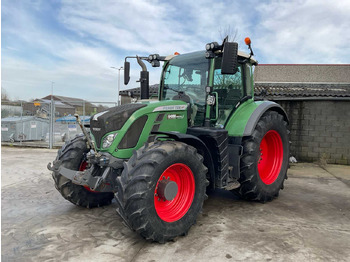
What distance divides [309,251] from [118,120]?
2.43 meters

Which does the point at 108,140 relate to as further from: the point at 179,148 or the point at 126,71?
the point at 126,71

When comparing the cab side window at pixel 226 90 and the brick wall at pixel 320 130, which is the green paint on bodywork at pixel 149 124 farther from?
the brick wall at pixel 320 130

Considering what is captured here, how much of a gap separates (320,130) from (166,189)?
7.18 m

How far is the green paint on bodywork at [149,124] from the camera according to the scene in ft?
10.6

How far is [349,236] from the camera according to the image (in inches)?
127

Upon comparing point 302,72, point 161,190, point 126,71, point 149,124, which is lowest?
point 161,190

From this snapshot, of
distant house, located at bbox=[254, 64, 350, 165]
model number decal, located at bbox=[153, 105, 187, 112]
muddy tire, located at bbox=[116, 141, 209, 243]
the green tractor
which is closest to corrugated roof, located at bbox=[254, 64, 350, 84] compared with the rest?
distant house, located at bbox=[254, 64, 350, 165]

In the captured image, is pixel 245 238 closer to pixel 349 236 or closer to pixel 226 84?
pixel 349 236

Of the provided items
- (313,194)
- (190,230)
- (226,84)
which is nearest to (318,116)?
(313,194)

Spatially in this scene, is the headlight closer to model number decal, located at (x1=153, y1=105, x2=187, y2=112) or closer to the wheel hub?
model number decal, located at (x1=153, y1=105, x2=187, y2=112)

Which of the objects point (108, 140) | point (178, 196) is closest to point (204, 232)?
point (178, 196)

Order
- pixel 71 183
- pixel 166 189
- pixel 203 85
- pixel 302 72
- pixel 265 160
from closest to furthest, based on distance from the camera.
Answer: pixel 166 189 → pixel 71 183 → pixel 203 85 → pixel 265 160 → pixel 302 72

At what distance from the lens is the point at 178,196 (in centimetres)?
329

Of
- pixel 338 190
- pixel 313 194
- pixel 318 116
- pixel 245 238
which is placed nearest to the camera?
pixel 245 238
